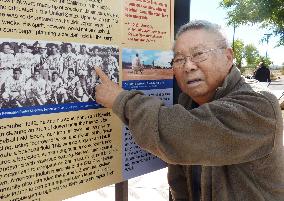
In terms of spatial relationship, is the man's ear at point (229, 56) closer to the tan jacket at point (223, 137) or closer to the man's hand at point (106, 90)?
the tan jacket at point (223, 137)

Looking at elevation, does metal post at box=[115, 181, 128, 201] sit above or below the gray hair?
below

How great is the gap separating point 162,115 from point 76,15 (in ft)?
2.02

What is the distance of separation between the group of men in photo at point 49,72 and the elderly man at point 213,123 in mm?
82

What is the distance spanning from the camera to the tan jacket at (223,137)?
1.68m

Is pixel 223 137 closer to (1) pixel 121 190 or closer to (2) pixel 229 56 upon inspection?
(2) pixel 229 56

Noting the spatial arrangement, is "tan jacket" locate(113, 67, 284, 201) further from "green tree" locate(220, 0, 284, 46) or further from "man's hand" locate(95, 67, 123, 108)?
"green tree" locate(220, 0, 284, 46)

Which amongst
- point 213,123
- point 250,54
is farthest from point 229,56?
point 250,54

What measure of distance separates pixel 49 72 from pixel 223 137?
830mm

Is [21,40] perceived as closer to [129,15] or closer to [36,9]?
[36,9]

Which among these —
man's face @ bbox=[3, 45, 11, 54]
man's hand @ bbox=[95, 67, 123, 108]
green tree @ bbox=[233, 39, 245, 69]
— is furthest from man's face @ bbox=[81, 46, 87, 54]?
green tree @ bbox=[233, 39, 245, 69]

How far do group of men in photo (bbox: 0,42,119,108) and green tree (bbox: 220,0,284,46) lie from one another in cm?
1147

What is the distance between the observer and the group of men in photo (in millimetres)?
1536

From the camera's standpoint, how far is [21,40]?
5.11 ft

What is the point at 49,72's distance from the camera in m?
1.68
